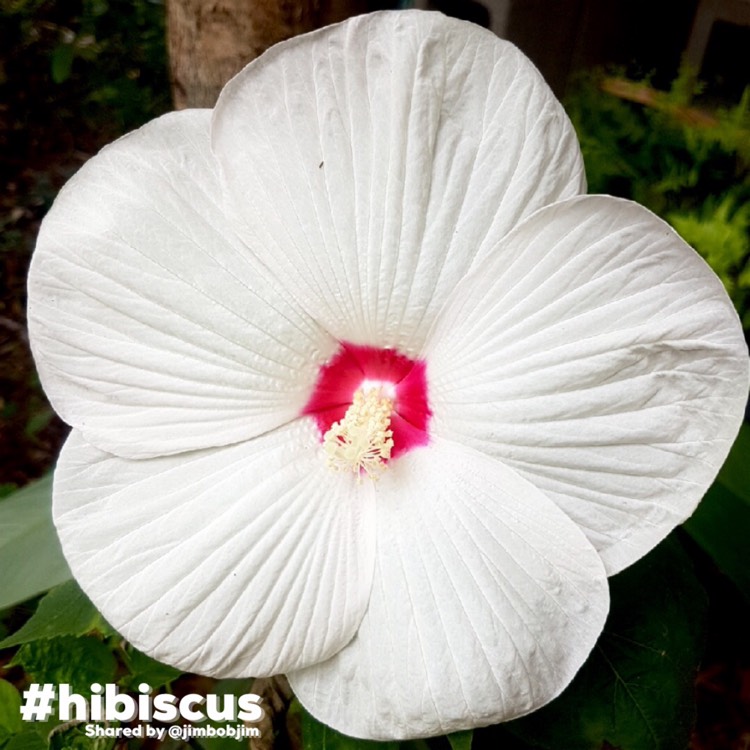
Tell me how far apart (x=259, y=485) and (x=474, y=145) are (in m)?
0.27

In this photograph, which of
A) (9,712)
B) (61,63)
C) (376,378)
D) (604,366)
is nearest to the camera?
(604,366)

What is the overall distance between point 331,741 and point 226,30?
2.11 feet

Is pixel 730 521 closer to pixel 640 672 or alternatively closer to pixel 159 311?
pixel 640 672

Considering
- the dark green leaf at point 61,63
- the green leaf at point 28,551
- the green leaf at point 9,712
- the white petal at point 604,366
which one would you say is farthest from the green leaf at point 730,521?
the dark green leaf at point 61,63

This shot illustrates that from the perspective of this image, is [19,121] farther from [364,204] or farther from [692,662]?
[692,662]

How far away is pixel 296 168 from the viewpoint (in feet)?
1.67

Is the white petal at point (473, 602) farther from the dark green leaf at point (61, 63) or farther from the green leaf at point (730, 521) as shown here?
the dark green leaf at point (61, 63)

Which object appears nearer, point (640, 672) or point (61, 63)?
point (640, 672)

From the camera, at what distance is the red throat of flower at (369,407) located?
0.54 m

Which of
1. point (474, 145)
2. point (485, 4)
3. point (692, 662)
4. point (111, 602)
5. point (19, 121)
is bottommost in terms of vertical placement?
point (19, 121)

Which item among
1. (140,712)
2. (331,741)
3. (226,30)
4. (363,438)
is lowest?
(140,712)

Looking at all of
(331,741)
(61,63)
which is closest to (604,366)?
(331,741)

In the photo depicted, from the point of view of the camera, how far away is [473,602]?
0.51 m

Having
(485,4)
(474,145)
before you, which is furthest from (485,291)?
(485,4)
